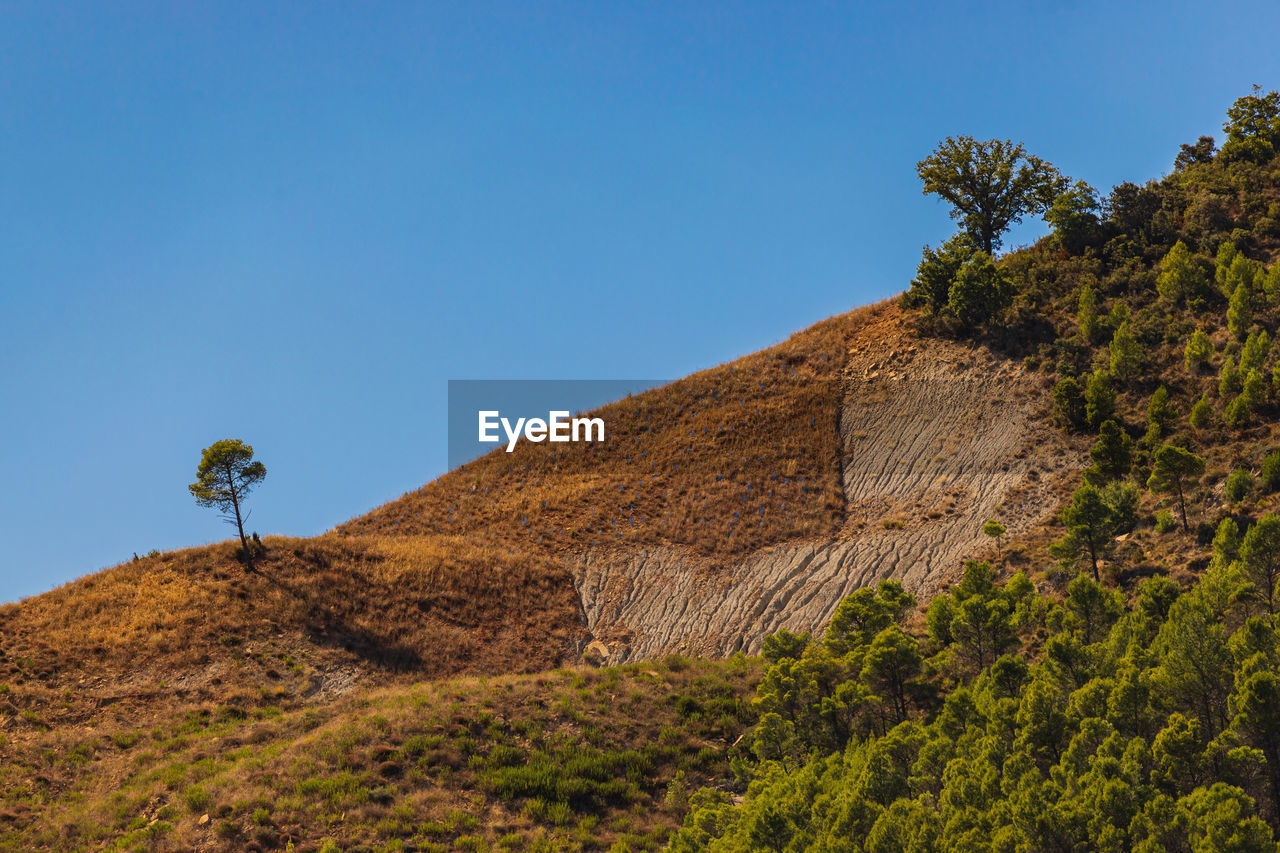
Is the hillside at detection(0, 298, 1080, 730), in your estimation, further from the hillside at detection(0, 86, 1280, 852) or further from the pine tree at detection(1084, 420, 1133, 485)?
the pine tree at detection(1084, 420, 1133, 485)

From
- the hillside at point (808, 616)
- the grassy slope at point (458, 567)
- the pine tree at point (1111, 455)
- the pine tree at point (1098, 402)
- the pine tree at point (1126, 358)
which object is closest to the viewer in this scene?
the hillside at point (808, 616)

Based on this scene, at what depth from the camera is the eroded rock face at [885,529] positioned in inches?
1895

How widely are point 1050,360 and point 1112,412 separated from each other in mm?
7773

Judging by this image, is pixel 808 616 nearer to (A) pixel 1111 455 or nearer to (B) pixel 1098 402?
(A) pixel 1111 455

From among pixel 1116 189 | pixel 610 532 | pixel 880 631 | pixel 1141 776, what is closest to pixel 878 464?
pixel 610 532

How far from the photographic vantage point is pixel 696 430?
6556 centimetres

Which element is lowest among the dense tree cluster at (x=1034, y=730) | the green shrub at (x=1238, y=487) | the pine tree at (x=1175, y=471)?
the dense tree cluster at (x=1034, y=730)

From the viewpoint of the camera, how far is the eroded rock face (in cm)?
4812

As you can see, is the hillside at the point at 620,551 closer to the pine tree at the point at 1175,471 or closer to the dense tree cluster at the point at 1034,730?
the pine tree at the point at 1175,471

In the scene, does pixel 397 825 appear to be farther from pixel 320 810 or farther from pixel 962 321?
pixel 962 321

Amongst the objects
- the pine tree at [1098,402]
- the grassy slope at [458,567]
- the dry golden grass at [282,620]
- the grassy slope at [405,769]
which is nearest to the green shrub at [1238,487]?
the pine tree at [1098,402]

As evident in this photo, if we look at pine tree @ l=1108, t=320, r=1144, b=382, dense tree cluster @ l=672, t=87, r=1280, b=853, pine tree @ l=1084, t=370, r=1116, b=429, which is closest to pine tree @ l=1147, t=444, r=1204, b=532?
dense tree cluster @ l=672, t=87, r=1280, b=853

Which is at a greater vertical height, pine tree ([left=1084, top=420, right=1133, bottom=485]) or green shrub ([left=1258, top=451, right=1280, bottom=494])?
pine tree ([left=1084, top=420, right=1133, bottom=485])

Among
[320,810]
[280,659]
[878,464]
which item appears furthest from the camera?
[878,464]
